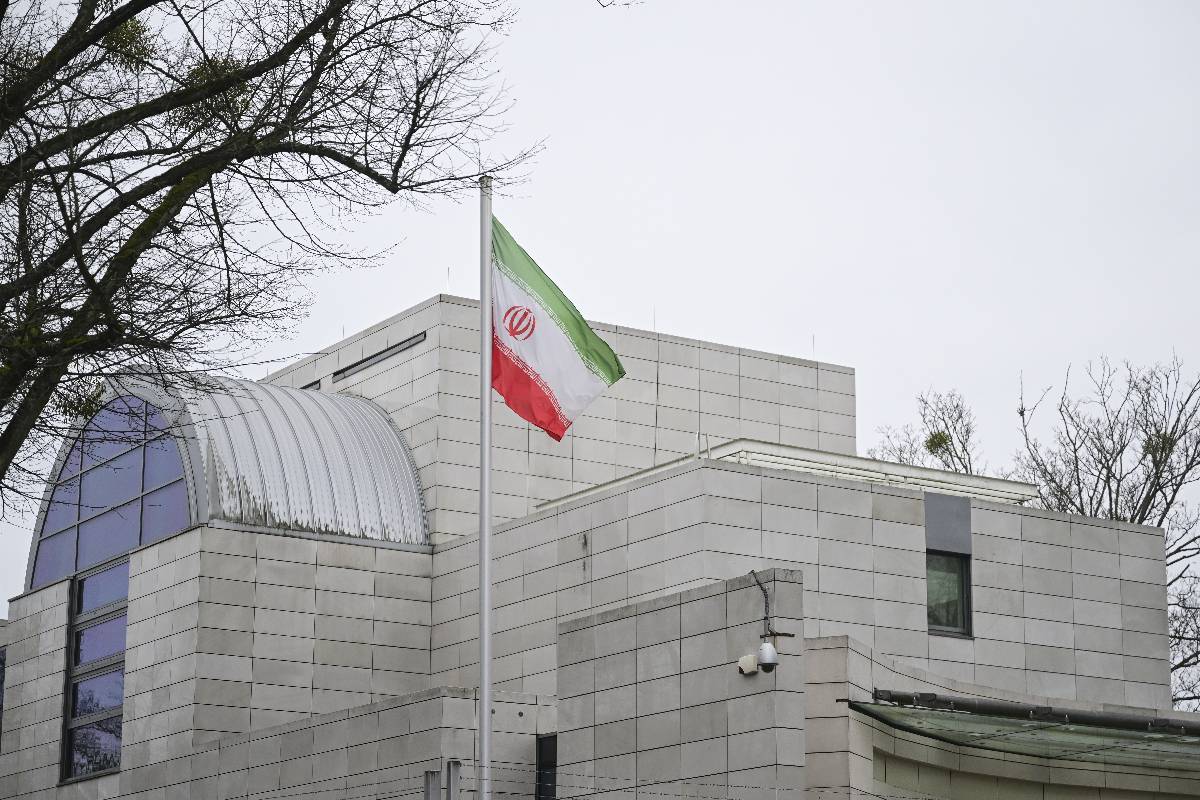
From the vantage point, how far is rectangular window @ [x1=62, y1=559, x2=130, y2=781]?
30.5 metres

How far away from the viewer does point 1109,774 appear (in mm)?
21188

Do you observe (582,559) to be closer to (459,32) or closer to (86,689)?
(86,689)

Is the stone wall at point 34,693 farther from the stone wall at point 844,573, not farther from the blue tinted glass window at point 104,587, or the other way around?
the stone wall at point 844,573

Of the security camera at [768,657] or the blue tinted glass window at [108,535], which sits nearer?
the security camera at [768,657]

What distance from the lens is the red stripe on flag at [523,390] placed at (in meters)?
19.2

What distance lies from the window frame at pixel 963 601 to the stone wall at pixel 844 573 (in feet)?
0.42

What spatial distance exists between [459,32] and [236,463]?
1657cm

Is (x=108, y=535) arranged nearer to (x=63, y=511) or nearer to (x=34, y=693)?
(x=63, y=511)

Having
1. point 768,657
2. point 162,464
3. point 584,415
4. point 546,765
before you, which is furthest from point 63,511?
point 768,657

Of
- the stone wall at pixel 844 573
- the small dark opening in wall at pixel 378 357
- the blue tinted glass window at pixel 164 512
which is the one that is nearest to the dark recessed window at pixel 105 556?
the blue tinted glass window at pixel 164 512

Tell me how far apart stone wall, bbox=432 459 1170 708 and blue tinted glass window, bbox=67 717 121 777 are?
5568mm

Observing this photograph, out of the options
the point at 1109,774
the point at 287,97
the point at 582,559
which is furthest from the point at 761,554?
the point at 287,97

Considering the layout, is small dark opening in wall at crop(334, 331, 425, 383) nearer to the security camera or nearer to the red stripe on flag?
the red stripe on flag

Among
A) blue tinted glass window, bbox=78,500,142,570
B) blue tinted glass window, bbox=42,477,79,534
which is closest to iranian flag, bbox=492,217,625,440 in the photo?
blue tinted glass window, bbox=78,500,142,570
